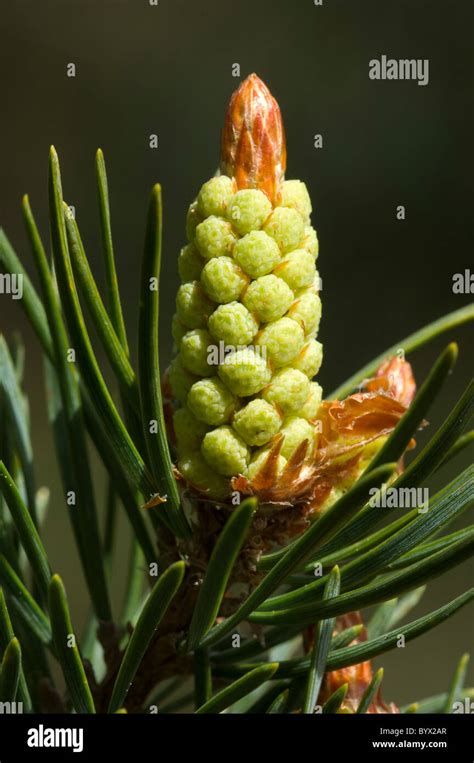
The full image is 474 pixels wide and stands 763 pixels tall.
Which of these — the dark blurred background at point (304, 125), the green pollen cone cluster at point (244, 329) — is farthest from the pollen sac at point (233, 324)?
the dark blurred background at point (304, 125)

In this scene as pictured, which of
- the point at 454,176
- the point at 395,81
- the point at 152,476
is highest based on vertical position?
the point at 395,81

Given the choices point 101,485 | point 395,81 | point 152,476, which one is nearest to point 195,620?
point 152,476

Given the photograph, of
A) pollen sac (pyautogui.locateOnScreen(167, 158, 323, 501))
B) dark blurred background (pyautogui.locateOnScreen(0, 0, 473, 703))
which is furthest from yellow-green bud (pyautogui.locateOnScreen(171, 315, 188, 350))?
dark blurred background (pyautogui.locateOnScreen(0, 0, 473, 703))

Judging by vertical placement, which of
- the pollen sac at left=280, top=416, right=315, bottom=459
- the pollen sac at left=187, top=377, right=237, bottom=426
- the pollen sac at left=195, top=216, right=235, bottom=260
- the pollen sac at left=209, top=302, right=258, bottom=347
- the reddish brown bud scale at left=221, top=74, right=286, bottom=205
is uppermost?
the reddish brown bud scale at left=221, top=74, right=286, bottom=205

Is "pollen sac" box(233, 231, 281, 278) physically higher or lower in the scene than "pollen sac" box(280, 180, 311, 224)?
lower

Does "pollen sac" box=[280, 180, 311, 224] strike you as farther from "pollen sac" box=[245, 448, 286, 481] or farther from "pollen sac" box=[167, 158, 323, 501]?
"pollen sac" box=[245, 448, 286, 481]

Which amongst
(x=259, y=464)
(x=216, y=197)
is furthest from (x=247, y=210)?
(x=259, y=464)
